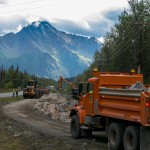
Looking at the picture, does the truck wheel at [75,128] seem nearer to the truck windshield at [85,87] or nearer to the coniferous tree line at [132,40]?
the truck windshield at [85,87]

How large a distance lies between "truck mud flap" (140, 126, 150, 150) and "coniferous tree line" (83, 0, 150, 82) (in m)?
38.0

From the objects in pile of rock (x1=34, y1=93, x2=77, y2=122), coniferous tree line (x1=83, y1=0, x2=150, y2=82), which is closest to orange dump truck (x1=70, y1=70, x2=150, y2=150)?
pile of rock (x1=34, y1=93, x2=77, y2=122)

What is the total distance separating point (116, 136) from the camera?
14953mm

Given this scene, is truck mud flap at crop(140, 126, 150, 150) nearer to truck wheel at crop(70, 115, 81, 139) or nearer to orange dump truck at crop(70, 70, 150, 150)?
orange dump truck at crop(70, 70, 150, 150)

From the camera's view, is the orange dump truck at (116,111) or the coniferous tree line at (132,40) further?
the coniferous tree line at (132,40)

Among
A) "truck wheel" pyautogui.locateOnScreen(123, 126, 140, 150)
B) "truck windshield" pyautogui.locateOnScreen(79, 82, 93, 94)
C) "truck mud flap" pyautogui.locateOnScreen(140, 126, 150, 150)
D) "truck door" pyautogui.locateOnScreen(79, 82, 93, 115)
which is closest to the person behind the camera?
"truck mud flap" pyautogui.locateOnScreen(140, 126, 150, 150)

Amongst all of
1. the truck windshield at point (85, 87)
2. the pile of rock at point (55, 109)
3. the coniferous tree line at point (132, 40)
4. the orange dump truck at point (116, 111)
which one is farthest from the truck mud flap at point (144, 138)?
the coniferous tree line at point (132, 40)

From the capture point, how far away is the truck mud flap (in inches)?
521

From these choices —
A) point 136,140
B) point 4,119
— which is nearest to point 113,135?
point 136,140

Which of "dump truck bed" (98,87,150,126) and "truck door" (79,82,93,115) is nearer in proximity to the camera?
"dump truck bed" (98,87,150,126)

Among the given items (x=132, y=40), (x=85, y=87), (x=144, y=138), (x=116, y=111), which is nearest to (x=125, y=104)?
(x=116, y=111)

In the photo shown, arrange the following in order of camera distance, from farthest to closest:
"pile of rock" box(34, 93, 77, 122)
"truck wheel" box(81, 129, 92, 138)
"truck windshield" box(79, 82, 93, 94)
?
"pile of rock" box(34, 93, 77, 122) < "truck wheel" box(81, 129, 92, 138) < "truck windshield" box(79, 82, 93, 94)

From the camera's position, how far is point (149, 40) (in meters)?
53.3

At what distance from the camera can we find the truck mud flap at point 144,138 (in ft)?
43.4
